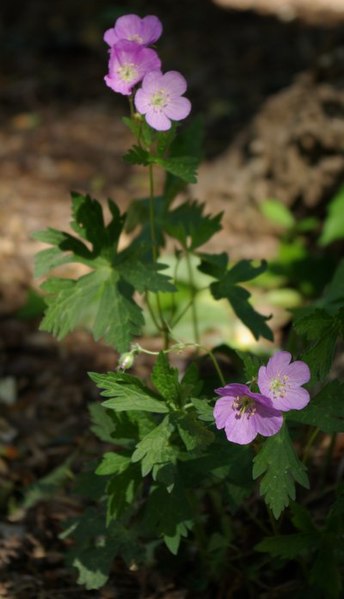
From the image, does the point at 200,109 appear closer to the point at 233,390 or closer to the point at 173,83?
the point at 173,83

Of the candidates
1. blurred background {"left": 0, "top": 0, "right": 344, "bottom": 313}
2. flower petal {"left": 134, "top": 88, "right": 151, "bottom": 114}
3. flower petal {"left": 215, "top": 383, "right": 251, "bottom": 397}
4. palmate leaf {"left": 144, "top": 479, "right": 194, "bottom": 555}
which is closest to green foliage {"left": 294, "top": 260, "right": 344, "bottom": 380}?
flower petal {"left": 215, "top": 383, "right": 251, "bottom": 397}

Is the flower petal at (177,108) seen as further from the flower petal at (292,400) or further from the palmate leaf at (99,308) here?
the flower petal at (292,400)

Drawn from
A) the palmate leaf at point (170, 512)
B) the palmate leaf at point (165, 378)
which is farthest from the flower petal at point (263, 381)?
the palmate leaf at point (170, 512)

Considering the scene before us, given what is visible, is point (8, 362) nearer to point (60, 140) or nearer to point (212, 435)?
point (212, 435)

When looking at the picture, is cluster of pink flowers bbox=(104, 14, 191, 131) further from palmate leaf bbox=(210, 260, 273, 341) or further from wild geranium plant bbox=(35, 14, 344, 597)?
palmate leaf bbox=(210, 260, 273, 341)

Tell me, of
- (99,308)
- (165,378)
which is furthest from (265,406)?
(99,308)

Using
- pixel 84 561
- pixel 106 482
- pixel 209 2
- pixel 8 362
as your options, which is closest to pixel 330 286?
pixel 106 482

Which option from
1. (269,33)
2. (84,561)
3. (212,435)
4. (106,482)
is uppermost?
(269,33)
